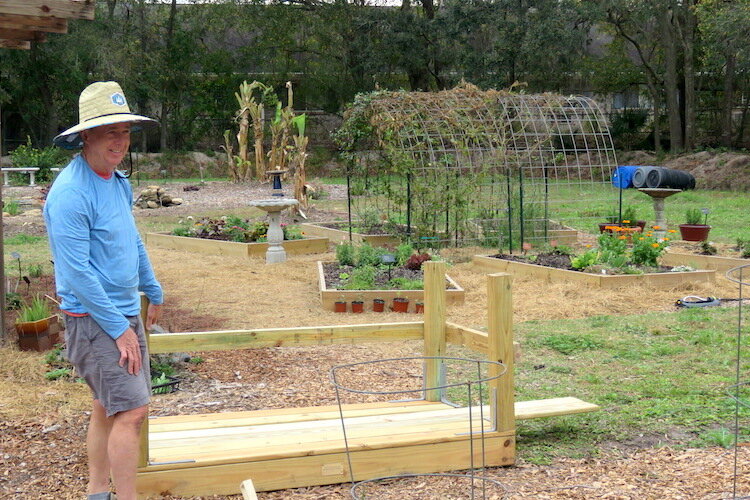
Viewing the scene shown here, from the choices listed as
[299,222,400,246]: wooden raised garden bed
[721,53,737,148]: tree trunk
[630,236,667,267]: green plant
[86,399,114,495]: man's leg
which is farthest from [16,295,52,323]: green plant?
[721,53,737,148]: tree trunk

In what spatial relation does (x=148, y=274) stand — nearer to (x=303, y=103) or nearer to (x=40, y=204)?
(x=40, y=204)

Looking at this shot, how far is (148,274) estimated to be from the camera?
3.53 meters

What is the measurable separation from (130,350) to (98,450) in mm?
497

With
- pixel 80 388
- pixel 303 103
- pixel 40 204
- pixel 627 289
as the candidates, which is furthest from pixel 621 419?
pixel 303 103

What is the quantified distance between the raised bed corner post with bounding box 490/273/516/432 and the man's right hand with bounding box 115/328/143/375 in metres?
1.70

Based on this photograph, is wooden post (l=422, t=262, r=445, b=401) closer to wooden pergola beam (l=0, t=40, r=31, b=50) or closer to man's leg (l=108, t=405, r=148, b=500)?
man's leg (l=108, t=405, r=148, b=500)

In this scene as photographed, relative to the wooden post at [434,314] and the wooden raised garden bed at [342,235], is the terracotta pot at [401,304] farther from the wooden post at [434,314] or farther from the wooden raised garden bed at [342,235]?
the wooden post at [434,314]

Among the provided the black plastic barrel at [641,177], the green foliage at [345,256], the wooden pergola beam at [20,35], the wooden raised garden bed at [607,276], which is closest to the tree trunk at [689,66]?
the black plastic barrel at [641,177]

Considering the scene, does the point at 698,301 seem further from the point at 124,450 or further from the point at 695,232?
the point at 124,450

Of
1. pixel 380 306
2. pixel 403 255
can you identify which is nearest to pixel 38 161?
pixel 403 255

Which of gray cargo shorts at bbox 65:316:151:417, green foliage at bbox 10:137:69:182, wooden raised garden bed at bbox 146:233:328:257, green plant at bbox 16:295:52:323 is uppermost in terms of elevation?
green foliage at bbox 10:137:69:182

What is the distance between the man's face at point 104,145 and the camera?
10.4 feet

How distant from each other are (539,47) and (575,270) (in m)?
18.3

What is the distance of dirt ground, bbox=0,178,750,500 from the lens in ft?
12.5
